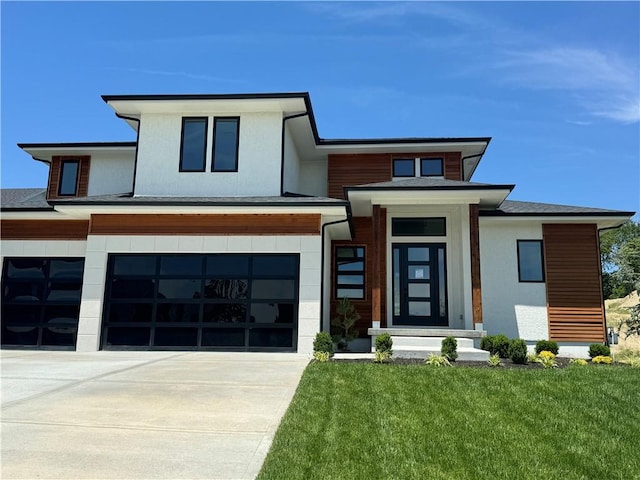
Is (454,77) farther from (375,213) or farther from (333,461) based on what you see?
(333,461)

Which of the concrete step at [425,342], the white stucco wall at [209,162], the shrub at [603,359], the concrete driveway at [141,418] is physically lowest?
the concrete driveway at [141,418]

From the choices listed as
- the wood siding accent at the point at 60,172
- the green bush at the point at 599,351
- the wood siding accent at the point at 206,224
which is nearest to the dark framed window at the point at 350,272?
the wood siding accent at the point at 206,224

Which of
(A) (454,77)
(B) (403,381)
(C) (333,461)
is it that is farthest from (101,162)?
(C) (333,461)

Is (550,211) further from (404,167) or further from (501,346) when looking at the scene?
(501,346)

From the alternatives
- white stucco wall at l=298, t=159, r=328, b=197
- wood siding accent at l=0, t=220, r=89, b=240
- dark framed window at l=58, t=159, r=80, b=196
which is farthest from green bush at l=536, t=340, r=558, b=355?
dark framed window at l=58, t=159, r=80, b=196

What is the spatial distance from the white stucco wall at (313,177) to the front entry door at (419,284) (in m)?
3.70

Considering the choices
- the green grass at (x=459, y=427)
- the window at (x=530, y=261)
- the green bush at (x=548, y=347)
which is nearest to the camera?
the green grass at (x=459, y=427)

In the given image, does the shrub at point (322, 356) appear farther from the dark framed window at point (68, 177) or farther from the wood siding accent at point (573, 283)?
the dark framed window at point (68, 177)

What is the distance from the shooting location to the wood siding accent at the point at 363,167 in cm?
1439

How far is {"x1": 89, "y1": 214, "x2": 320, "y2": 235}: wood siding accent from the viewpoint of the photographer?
35.9ft

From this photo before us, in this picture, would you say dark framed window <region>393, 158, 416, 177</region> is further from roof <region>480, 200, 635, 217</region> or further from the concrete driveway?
the concrete driveway

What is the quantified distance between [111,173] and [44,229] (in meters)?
3.33

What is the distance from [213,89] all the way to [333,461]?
435 inches

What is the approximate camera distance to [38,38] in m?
10.7
